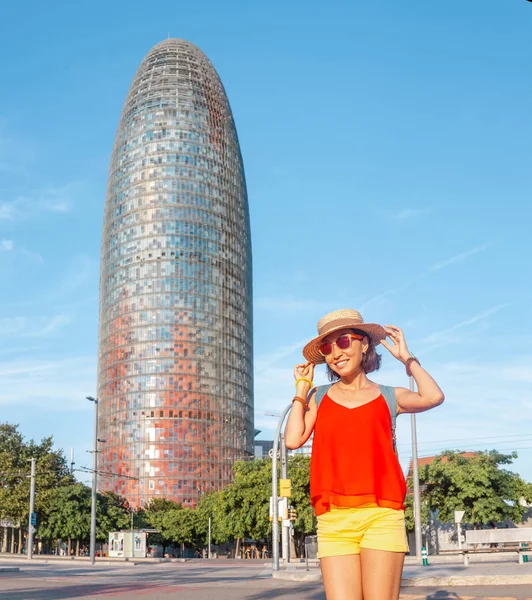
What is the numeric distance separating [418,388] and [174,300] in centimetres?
12916

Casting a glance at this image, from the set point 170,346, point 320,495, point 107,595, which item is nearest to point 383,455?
point 320,495

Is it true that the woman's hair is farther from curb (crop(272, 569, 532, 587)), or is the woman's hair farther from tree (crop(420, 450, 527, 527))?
tree (crop(420, 450, 527, 527))

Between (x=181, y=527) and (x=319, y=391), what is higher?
(x=319, y=391)

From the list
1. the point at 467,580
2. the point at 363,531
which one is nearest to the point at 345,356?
the point at 363,531

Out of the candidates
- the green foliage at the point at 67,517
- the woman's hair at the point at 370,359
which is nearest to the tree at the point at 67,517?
the green foliage at the point at 67,517

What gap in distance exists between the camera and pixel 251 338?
481ft

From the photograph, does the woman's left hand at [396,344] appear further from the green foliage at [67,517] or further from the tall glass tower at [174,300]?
the tall glass tower at [174,300]

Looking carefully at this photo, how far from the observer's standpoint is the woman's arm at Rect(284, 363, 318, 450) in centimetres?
506

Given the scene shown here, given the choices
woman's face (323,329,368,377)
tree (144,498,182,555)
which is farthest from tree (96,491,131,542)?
woman's face (323,329,368,377)

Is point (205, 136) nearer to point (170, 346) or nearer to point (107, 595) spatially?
point (170, 346)

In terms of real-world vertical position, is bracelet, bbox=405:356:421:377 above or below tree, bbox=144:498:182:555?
above

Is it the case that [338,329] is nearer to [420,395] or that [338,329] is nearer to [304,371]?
[304,371]

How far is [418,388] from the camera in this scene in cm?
498

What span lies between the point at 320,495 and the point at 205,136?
14060 centimetres
